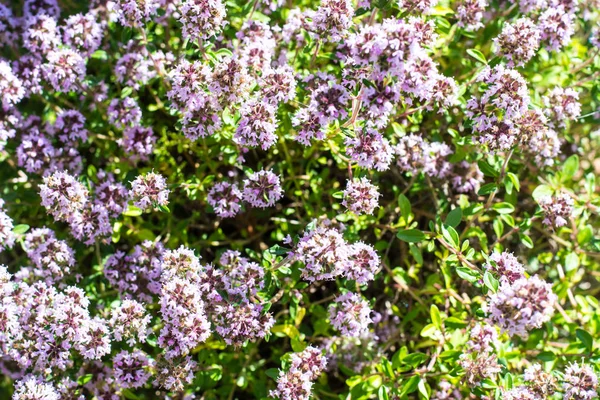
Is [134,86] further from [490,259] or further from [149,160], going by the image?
[490,259]

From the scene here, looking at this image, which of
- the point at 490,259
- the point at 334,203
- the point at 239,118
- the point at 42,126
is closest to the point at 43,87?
the point at 42,126

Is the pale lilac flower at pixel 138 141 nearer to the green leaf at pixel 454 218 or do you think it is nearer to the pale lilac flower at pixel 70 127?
the pale lilac flower at pixel 70 127

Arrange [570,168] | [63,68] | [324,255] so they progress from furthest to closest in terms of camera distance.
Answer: [570,168]
[63,68]
[324,255]

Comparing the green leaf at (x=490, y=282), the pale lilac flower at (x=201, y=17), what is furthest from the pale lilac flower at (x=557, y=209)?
the pale lilac flower at (x=201, y=17)

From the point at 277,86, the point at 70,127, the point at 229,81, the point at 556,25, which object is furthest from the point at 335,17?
the point at 70,127

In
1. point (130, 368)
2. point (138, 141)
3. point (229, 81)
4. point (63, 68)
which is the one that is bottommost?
point (130, 368)

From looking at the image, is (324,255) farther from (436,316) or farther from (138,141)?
(138,141)
